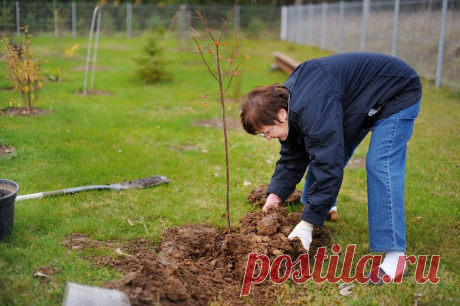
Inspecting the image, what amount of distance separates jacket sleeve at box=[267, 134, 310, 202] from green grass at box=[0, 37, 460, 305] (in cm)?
63

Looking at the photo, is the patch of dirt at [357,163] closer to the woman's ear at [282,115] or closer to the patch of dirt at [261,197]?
the patch of dirt at [261,197]

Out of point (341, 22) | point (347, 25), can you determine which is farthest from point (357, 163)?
point (341, 22)

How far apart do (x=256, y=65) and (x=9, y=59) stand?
35.5ft

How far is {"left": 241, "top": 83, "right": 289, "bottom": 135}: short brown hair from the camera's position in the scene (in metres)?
2.83

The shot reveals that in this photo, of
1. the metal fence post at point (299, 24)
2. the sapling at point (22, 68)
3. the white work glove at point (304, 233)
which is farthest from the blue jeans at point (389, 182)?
the metal fence post at point (299, 24)

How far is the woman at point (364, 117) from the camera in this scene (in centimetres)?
277

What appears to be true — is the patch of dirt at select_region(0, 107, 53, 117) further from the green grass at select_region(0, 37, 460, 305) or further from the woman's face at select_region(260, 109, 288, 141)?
the woman's face at select_region(260, 109, 288, 141)

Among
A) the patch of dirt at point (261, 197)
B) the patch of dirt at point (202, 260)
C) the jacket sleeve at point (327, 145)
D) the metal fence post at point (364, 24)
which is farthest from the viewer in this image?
the metal fence post at point (364, 24)

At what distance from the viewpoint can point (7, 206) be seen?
3.00 m

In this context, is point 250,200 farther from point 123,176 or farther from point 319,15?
point 319,15

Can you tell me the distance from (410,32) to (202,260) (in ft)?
34.3

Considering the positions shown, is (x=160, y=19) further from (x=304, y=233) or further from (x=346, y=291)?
(x=346, y=291)

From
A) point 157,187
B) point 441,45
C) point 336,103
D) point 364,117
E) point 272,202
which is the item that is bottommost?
point 157,187

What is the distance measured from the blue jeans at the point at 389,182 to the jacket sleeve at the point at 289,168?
58 centimetres
